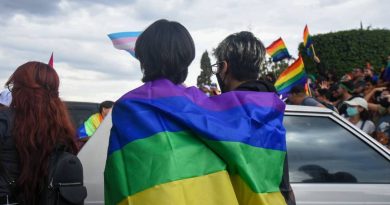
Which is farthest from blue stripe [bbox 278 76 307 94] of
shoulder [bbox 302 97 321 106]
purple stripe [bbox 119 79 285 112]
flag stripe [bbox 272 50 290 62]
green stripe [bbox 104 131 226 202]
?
green stripe [bbox 104 131 226 202]

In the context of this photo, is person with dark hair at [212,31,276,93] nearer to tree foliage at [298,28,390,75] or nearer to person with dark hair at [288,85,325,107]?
person with dark hair at [288,85,325,107]

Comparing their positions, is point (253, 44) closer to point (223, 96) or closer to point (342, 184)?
point (223, 96)

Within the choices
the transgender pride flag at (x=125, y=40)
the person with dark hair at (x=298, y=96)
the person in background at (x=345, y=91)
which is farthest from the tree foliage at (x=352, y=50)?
the transgender pride flag at (x=125, y=40)

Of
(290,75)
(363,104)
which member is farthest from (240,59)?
(363,104)

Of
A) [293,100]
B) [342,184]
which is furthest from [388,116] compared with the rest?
[342,184]

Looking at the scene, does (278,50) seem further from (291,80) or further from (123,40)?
(123,40)

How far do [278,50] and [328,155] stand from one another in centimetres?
660

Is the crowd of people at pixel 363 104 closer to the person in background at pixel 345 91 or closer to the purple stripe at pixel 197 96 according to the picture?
the person in background at pixel 345 91

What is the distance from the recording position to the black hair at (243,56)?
2523mm

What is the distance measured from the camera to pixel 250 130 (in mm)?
2090

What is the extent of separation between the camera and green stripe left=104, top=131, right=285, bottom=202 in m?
1.95

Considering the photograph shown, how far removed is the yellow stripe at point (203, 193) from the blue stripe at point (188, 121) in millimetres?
158

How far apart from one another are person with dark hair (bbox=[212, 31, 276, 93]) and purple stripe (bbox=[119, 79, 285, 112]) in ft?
0.98

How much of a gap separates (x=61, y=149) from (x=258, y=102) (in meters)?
1.11
